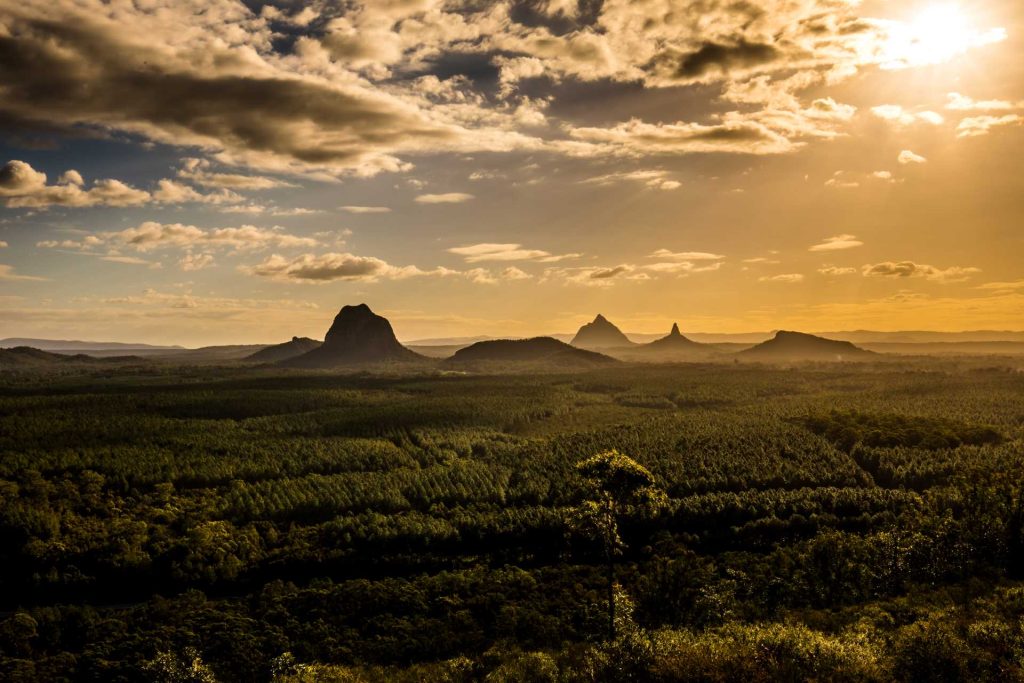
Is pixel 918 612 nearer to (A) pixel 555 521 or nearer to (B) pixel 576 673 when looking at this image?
(B) pixel 576 673

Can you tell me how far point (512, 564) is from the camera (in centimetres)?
10456

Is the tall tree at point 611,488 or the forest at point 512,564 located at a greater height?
the tall tree at point 611,488

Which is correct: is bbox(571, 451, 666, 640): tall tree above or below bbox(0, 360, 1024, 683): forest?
above

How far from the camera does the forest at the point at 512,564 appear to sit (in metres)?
54.1

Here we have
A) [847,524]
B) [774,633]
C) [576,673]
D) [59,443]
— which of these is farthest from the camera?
[59,443]

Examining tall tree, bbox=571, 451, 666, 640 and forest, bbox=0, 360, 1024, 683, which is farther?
forest, bbox=0, 360, 1024, 683

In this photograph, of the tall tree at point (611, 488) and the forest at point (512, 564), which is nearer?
the tall tree at point (611, 488)

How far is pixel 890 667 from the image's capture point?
151ft

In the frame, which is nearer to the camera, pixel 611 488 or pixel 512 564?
pixel 611 488

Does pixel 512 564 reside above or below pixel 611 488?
below

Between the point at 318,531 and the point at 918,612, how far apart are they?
3721 inches

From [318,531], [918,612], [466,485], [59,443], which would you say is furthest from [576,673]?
[59,443]

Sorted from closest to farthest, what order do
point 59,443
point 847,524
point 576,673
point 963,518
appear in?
1. point 576,673
2. point 963,518
3. point 847,524
4. point 59,443

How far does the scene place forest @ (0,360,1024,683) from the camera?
54094 mm
